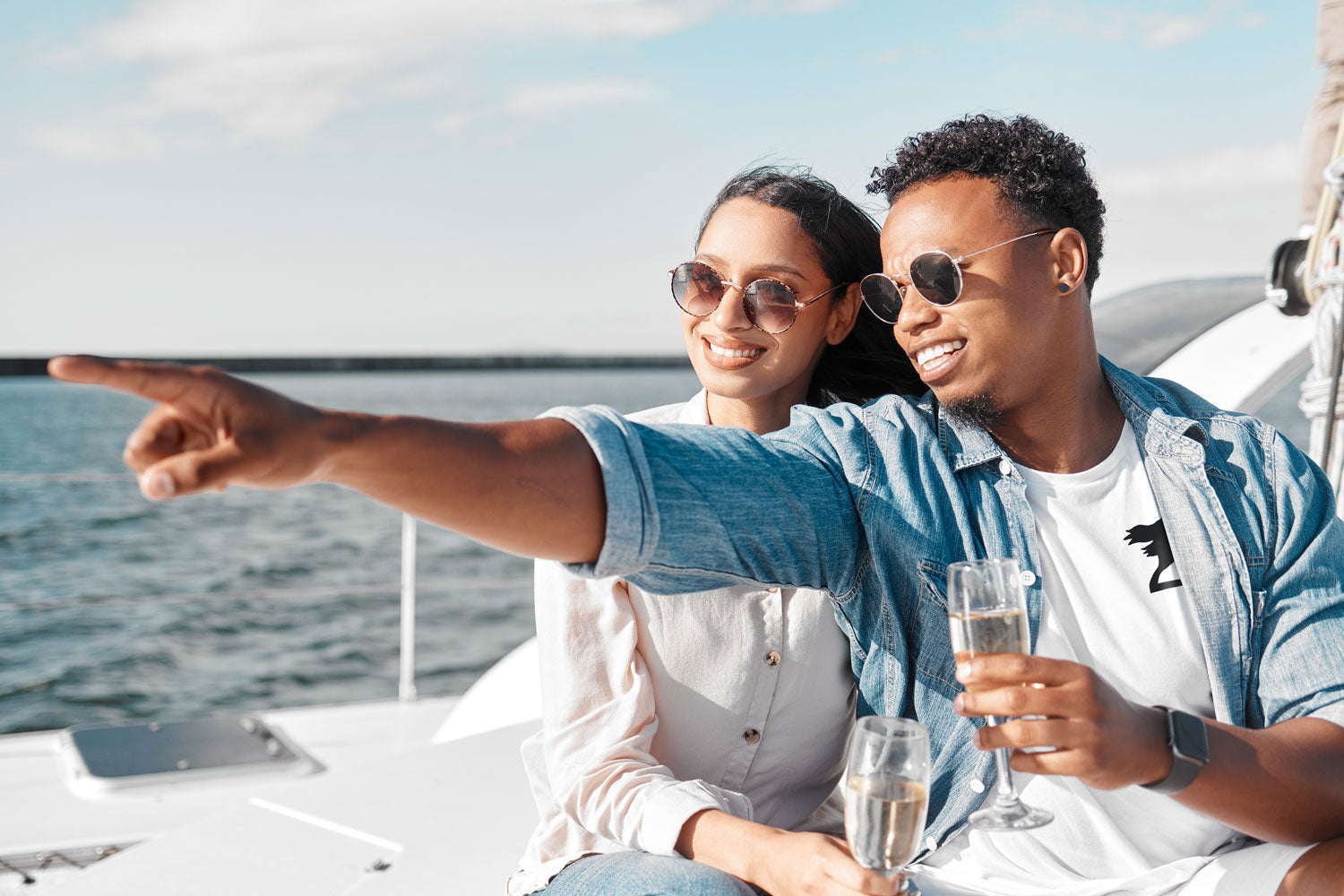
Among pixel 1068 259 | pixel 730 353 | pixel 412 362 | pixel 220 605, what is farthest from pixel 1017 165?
pixel 412 362

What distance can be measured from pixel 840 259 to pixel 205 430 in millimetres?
1218

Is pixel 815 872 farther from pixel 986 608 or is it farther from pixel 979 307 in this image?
pixel 979 307

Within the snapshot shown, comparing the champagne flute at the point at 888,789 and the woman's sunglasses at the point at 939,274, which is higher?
the woman's sunglasses at the point at 939,274

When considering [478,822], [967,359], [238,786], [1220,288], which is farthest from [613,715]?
[1220,288]

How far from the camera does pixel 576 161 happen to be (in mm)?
46469

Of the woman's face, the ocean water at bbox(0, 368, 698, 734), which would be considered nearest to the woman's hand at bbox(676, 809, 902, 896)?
the woman's face

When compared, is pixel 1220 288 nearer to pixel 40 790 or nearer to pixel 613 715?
pixel 613 715

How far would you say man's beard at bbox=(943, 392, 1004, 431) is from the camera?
1599 mm

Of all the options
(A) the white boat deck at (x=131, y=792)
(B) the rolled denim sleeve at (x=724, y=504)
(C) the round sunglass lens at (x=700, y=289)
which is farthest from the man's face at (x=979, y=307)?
(A) the white boat deck at (x=131, y=792)

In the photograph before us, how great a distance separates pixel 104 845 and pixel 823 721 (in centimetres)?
237

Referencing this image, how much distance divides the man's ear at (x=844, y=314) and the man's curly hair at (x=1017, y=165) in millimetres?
212

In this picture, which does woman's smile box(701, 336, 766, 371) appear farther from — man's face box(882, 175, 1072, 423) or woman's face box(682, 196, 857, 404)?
man's face box(882, 175, 1072, 423)

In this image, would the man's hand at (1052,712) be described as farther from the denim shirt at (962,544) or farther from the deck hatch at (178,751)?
the deck hatch at (178,751)

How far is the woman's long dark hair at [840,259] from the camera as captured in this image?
185 centimetres
